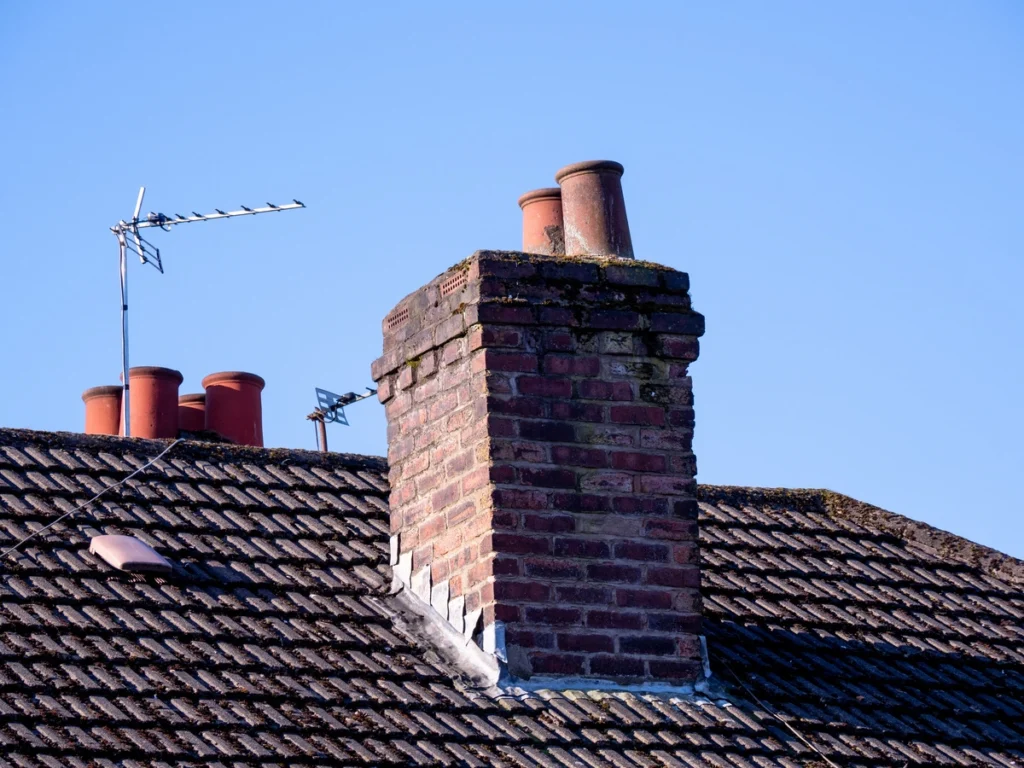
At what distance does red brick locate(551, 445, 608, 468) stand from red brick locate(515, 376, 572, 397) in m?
0.23

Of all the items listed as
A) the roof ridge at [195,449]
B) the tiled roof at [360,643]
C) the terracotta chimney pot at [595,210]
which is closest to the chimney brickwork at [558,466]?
the tiled roof at [360,643]

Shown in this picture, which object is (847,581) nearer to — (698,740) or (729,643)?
(729,643)

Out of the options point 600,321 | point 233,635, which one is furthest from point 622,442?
point 233,635

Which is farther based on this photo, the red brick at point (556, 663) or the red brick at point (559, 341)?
the red brick at point (559, 341)

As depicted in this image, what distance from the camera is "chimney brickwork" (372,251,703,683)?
23.6 feet

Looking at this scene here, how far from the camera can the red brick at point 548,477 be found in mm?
7316

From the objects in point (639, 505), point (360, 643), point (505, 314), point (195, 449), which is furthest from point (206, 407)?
point (639, 505)

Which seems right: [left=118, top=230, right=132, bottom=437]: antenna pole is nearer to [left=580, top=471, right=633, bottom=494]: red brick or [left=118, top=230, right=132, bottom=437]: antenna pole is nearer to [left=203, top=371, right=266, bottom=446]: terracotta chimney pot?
[left=203, top=371, right=266, bottom=446]: terracotta chimney pot

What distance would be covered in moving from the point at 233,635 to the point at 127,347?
397 cm

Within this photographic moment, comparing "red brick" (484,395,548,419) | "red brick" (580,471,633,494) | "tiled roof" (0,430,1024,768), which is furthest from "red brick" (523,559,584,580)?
"red brick" (484,395,548,419)

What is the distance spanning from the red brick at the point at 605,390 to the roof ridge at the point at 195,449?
1506 millimetres

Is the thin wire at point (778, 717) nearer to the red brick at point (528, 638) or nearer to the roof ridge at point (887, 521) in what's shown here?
the red brick at point (528, 638)

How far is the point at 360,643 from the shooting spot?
281 inches

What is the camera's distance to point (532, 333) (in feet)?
24.8
